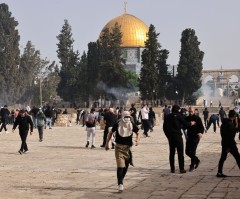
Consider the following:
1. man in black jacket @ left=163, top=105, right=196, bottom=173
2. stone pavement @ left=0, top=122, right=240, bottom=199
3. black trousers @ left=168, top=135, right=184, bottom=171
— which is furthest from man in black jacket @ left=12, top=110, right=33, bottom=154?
black trousers @ left=168, top=135, right=184, bottom=171

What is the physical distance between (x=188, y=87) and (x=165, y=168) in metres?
60.0

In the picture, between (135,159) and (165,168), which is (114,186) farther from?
Answer: (135,159)

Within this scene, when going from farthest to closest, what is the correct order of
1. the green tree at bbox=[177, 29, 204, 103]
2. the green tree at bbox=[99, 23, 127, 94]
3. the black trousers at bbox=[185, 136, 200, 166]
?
1. the green tree at bbox=[177, 29, 204, 103]
2. the green tree at bbox=[99, 23, 127, 94]
3. the black trousers at bbox=[185, 136, 200, 166]

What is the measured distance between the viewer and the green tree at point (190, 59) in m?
70.3

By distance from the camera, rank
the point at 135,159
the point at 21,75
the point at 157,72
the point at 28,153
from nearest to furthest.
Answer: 1. the point at 135,159
2. the point at 28,153
3. the point at 157,72
4. the point at 21,75

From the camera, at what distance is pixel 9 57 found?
72500 millimetres

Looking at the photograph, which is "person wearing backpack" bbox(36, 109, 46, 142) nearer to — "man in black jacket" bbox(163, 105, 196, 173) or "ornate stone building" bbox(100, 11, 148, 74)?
"man in black jacket" bbox(163, 105, 196, 173)

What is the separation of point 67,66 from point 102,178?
221ft

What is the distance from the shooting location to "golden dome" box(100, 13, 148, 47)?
4434 inches

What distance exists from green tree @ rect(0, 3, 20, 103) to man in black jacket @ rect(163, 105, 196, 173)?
6196 centimetres

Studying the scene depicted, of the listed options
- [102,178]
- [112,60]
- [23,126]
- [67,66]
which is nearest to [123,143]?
[102,178]

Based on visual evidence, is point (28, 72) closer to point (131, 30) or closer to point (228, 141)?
point (131, 30)

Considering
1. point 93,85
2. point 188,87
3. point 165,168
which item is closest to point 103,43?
point 93,85

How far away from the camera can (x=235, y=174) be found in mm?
11680
